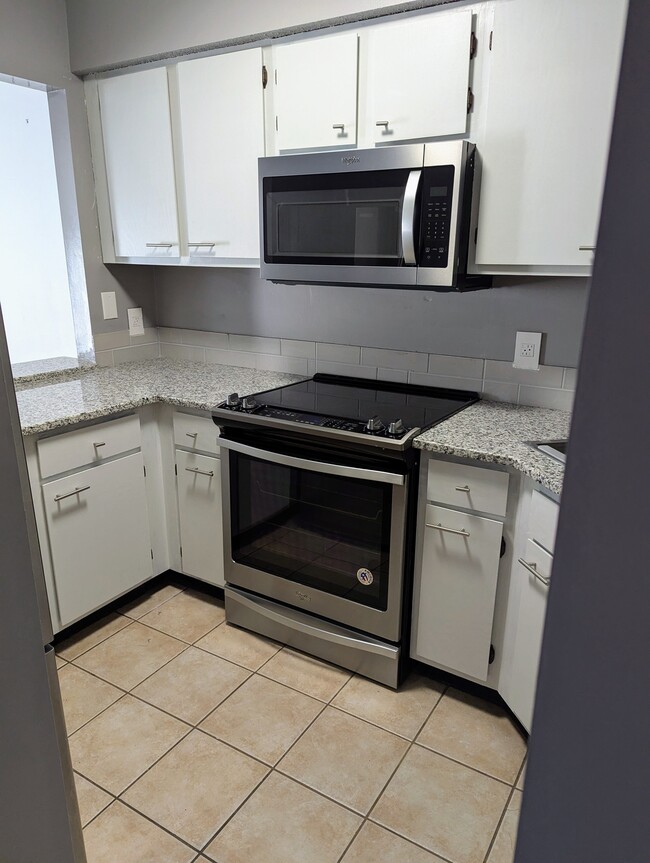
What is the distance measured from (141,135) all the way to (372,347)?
128 centimetres

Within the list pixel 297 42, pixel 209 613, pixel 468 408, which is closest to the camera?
pixel 297 42

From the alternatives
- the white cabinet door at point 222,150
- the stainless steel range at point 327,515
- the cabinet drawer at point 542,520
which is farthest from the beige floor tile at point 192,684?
the white cabinet door at point 222,150

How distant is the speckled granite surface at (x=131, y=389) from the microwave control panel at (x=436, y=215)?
910mm

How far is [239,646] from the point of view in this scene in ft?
7.52

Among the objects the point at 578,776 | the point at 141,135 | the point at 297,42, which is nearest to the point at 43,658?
the point at 578,776

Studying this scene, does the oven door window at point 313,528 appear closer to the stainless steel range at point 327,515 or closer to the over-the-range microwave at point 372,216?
the stainless steel range at point 327,515

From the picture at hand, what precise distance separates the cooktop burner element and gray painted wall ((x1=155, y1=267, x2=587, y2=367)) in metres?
0.18

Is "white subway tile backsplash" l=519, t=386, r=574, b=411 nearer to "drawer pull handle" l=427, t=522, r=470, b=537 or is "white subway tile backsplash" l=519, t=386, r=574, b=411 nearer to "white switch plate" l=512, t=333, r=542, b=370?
"white switch plate" l=512, t=333, r=542, b=370

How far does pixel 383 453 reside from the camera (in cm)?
183

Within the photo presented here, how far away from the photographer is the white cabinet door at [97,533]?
213cm

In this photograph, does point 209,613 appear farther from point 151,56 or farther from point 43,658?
point 151,56

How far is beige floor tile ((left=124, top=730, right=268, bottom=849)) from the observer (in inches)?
62.5

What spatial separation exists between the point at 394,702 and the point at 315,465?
0.84 m

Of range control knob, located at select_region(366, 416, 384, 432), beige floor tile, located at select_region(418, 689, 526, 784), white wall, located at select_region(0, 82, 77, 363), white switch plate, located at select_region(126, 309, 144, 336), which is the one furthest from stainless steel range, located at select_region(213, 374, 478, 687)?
white wall, located at select_region(0, 82, 77, 363)
